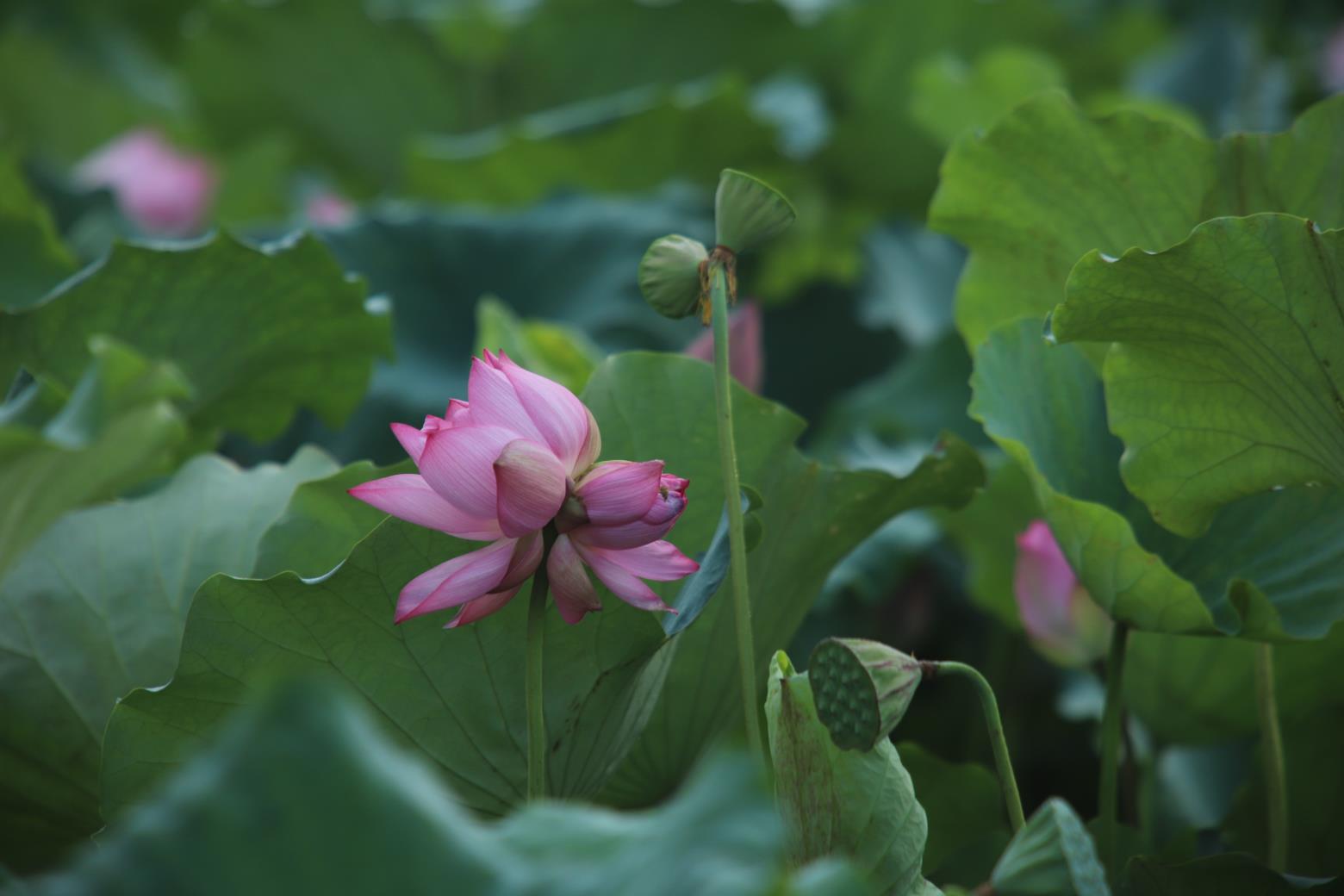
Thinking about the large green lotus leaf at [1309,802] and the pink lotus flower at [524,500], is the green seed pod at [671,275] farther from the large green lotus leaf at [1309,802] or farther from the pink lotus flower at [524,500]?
the large green lotus leaf at [1309,802]

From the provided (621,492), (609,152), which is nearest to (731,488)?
(621,492)

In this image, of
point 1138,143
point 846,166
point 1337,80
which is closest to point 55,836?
point 1138,143

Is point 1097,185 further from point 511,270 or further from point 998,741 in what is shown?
point 511,270

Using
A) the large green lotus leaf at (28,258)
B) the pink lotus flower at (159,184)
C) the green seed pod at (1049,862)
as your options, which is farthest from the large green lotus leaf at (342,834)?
the pink lotus flower at (159,184)

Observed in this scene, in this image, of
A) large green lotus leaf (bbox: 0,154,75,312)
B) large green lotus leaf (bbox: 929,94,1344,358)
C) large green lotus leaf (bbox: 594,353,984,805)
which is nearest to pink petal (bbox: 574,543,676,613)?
large green lotus leaf (bbox: 594,353,984,805)

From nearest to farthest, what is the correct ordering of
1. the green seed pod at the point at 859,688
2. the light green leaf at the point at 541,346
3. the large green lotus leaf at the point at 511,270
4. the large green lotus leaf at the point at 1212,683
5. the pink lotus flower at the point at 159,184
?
the green seed pod at the point at 859,688 < the large green lotus leaf at the point at 1212,683 < the light green leaf at the point at 541,346 < the large green lotus leaf at the point at 511,270 < the pink lotus flower at the point at 159,184

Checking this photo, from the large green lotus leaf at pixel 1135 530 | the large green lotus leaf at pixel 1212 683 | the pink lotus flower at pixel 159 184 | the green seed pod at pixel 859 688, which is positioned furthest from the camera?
the pink lotus flower at pixel 159 184

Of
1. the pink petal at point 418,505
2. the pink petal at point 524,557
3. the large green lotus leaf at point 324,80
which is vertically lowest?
the large green lotus leaf at point 324,80

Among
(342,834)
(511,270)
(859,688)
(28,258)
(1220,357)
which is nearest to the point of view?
(342,834)
